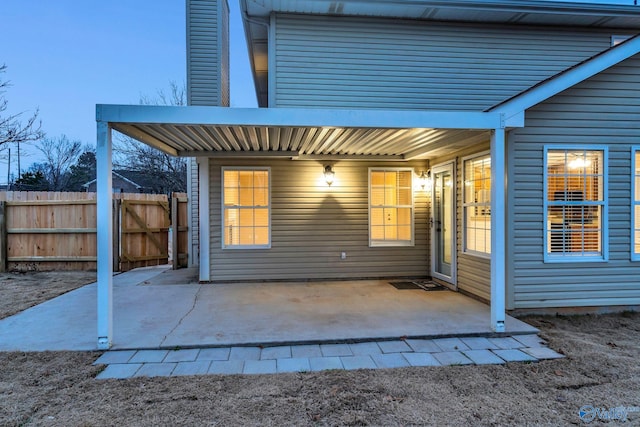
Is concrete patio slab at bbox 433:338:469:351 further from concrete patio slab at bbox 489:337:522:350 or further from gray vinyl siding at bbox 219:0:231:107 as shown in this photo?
gray vinyl siding at bbox 219:0:231:107

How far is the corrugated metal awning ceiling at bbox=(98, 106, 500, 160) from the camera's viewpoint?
144 inches

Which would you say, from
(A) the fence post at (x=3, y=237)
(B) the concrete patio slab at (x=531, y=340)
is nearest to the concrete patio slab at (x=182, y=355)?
(B) the concrete patio slab at (x=531, y=340)

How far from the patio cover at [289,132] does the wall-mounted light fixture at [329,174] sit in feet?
4.34

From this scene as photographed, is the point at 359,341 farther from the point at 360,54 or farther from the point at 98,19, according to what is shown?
the point at 98,19

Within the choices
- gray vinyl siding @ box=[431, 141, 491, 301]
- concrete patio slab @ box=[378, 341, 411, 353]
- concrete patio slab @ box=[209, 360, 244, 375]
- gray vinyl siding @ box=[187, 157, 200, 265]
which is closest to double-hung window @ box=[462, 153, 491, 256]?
gray vinyl siding @ box=[431, 141, 491, 301]

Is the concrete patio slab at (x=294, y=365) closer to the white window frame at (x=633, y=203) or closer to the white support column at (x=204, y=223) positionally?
the white support column at (x=204, y=223)

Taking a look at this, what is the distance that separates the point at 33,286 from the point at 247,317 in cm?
473

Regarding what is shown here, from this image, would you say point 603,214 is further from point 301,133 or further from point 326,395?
point 326,395

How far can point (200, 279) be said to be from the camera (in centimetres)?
673

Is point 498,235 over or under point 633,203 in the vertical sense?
under

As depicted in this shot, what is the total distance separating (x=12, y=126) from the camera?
1030 cm

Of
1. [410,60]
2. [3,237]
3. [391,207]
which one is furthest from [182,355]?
[3,237]

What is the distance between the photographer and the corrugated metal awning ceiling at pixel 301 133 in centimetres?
366

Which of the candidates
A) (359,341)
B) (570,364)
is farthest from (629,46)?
(359,341)
